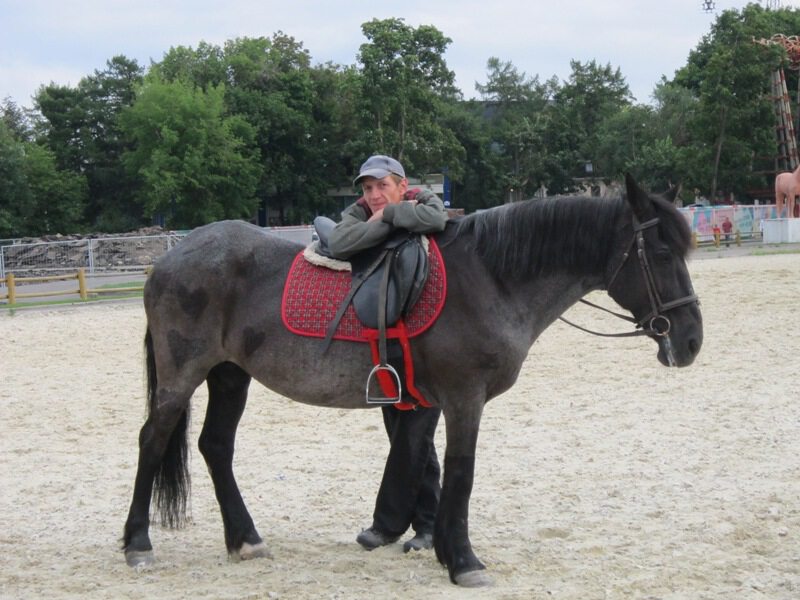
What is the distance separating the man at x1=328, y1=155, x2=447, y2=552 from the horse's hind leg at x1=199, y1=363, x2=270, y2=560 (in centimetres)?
61

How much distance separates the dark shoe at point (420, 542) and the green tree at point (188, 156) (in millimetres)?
45299

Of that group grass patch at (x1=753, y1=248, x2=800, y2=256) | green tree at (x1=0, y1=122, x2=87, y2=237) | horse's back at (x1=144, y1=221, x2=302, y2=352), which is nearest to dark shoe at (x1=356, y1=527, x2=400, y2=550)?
horse's back at (x1=144, y1=221, x2=302, y2=352)

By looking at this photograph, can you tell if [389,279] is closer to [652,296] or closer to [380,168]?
[380,168]

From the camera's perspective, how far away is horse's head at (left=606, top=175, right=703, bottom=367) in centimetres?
434

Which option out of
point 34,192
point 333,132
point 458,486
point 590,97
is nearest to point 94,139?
point 34,192

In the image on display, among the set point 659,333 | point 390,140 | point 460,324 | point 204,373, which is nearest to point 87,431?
point 204,373

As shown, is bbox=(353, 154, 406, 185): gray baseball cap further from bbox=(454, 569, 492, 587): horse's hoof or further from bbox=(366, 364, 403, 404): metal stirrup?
bbox=(454, 569, 492, 587): horse's hoof

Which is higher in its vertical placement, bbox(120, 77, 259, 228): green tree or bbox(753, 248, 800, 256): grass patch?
bbox(120, 77, 259, 228): green tree

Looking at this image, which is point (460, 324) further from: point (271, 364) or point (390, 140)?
point (390, 140)

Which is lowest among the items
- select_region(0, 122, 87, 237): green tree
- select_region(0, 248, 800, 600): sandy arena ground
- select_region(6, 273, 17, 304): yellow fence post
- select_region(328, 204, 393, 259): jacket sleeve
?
select_region(0, 248, 800, 600): sandy arena ground

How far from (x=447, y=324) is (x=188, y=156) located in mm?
47173

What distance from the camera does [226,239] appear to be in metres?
4.90

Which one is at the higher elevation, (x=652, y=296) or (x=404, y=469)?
(x=652, y=296)

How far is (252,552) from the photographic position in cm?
475
